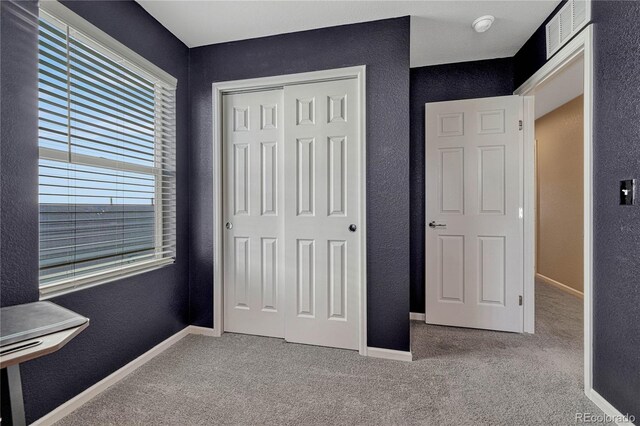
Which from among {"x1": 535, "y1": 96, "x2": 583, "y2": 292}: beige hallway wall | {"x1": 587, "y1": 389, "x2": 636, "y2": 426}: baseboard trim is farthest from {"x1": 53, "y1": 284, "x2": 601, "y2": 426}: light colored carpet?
{"x1": 535, "y1": 96, "x2": 583, "y2": 292}: beige hallway wall

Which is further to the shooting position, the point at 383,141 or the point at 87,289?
the point at 383,141

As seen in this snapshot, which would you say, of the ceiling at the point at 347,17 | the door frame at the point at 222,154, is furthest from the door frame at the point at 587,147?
the door frame at the point at 222,154

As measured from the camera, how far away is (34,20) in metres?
1.48

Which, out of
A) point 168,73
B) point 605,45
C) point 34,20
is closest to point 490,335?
point 605,45

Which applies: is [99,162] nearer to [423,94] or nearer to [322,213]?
[322,213]

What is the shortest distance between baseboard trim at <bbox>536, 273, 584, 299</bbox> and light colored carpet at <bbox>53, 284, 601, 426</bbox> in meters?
1.61

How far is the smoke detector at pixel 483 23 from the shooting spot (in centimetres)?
220

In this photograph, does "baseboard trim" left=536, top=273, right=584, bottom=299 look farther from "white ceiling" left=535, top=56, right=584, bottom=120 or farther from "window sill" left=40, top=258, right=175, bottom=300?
"window sill" left=40, top=258, right=175, bottom=300

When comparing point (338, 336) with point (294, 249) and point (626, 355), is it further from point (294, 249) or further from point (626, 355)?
point (626, 355)

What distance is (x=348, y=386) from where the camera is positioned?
1882 mm

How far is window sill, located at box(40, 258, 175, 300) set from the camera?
1.57 meters

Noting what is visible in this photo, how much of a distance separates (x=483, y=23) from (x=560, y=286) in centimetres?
370

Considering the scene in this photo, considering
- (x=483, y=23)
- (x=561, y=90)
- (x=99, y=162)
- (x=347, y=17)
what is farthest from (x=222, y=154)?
(x=561, y=90)

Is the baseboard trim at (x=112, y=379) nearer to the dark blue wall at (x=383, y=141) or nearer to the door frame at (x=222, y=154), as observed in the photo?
the door frame at (x=222, y=154)
